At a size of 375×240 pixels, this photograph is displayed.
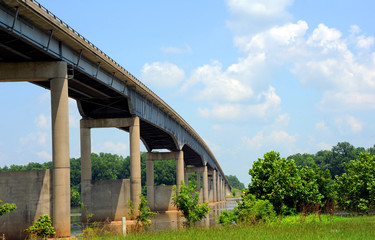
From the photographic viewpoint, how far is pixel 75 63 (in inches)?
1513

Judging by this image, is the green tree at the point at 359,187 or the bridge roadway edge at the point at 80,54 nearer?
the bridge roadway edge at the point at 80,54

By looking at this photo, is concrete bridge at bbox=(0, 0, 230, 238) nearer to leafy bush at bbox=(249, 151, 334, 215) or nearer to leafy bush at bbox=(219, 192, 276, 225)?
leafy bush at bbox=(219, 192, 276, 225)

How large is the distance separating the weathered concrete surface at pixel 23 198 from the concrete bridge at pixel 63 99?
0.21 ft

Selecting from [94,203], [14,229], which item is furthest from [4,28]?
[94,203]

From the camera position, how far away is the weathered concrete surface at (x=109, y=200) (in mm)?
53156

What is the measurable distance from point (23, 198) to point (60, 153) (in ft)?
12.6

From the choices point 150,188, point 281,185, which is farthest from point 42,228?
point 150,188

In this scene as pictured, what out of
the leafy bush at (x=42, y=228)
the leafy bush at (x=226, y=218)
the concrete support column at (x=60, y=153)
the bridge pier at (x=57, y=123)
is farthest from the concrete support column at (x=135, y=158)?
the leafy bush at (x=226, y=218)

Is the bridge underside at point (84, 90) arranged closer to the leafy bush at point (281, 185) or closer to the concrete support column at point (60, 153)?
the concrete support column at point (60, 153)

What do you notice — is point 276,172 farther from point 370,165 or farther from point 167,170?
point 167,170

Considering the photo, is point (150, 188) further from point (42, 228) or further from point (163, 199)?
point (42, 228)

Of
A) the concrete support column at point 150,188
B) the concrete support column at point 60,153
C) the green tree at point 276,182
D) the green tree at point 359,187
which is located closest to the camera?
the green tree at point 276,182

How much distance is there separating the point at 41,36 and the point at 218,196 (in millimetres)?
115597

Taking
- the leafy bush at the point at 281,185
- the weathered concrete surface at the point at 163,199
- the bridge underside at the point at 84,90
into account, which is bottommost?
the weathered concrete surface at the point at 163,199
